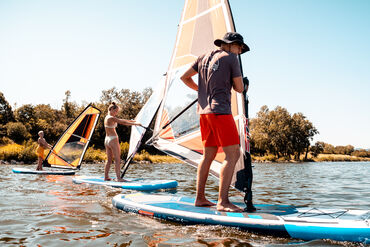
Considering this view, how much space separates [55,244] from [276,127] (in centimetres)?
5370

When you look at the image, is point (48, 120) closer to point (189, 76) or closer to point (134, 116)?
point (134, 116)

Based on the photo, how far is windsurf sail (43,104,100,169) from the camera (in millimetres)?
10070

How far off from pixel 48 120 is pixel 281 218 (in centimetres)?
3926

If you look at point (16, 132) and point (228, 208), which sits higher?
point (16, 132)

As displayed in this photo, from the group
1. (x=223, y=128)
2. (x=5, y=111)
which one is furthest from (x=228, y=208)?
(x=5, y=111)

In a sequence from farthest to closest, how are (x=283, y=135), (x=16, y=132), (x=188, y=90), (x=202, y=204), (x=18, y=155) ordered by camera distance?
(x=283, y=135)
(x=16, y=132)
(x=18, y=155)
(x=188, y=90)
(x=202, y=204)

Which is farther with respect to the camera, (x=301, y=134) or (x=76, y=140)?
(x=301, y=134)

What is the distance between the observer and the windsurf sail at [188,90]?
203 inches

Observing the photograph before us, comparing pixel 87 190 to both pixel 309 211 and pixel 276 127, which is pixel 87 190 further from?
pixel 276 127

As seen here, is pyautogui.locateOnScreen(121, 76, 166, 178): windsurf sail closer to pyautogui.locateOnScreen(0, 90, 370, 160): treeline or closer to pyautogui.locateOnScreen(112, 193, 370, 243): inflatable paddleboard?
pyautogui.locateOnScreen(112, 193, 370, 243): inflatable paddleboard

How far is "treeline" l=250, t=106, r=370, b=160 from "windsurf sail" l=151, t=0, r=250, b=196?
46.6 meters

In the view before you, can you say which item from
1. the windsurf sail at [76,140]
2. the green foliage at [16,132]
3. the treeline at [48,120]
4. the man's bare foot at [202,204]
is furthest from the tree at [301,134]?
the man's bare foot at [202,204]

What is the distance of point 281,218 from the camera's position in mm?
3086

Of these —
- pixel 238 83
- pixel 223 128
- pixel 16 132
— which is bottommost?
pixel 16 132
